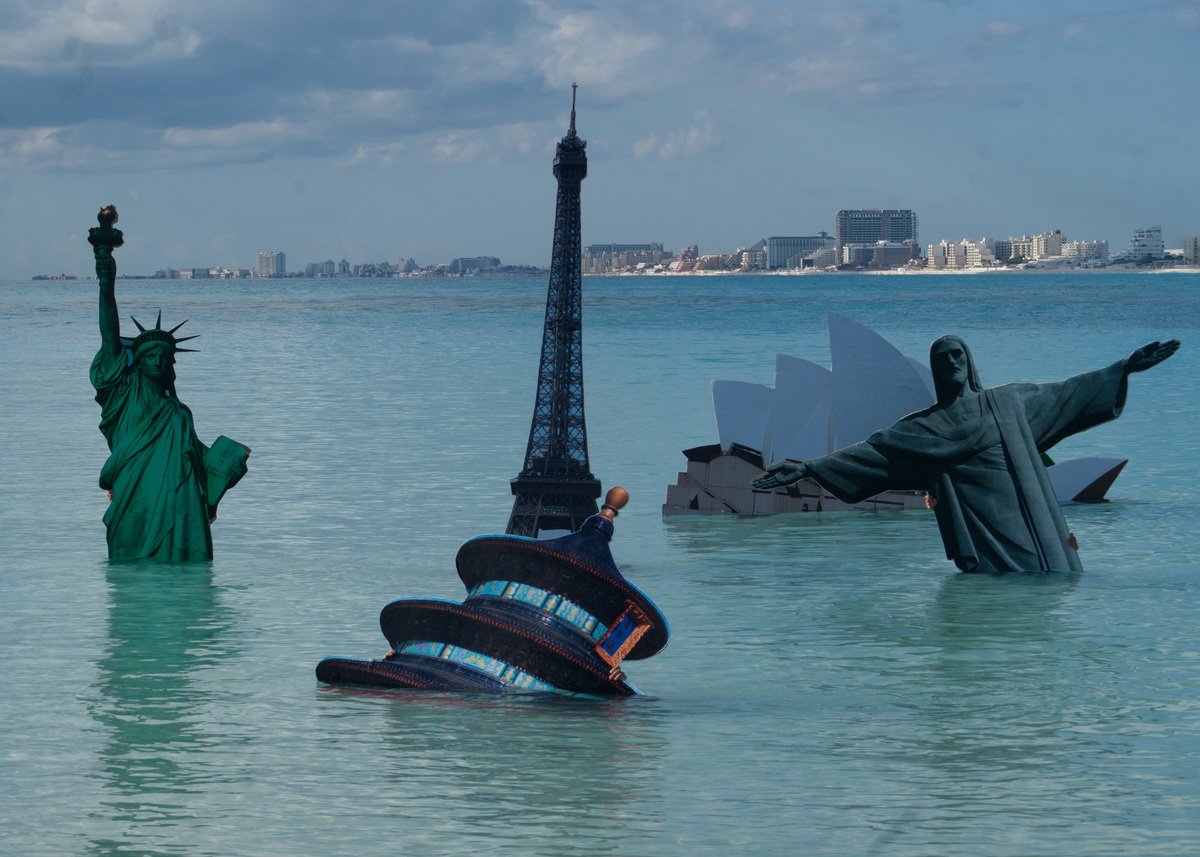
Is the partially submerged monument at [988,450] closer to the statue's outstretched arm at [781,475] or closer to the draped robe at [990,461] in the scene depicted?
the draped robe at [990,461]

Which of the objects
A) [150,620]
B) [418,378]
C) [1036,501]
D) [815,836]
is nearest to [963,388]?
[1036,501]

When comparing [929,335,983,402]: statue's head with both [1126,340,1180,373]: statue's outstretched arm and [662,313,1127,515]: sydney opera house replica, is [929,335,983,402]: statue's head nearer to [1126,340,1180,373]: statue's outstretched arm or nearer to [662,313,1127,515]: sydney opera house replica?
[1126,340,1180,373]: statue's outstretched arm

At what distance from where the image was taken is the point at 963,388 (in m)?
20.5

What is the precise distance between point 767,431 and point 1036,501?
1115cm

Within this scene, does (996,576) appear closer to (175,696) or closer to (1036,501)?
(1036,501)

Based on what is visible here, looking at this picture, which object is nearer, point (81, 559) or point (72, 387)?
point (81, 559)

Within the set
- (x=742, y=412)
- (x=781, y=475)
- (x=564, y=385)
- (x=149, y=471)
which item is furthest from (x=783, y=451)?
(x=564, y=385)

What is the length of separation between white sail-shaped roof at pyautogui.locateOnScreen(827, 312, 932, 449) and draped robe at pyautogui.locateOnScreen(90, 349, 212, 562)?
10510mm

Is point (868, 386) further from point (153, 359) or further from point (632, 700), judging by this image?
point (632, 700)

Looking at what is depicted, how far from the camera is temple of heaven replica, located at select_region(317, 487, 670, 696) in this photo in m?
12.7

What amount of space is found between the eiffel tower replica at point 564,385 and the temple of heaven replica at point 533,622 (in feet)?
94.7

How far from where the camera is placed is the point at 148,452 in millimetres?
20688

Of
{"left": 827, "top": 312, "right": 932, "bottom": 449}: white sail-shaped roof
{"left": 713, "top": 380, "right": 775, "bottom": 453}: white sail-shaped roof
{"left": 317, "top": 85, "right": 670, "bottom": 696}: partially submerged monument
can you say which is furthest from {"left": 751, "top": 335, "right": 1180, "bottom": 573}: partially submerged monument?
{"left": 713, "top": 380, "right": 775, "bottom": 453}: white sail-shaped roof

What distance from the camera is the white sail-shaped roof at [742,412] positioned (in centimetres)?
3173
